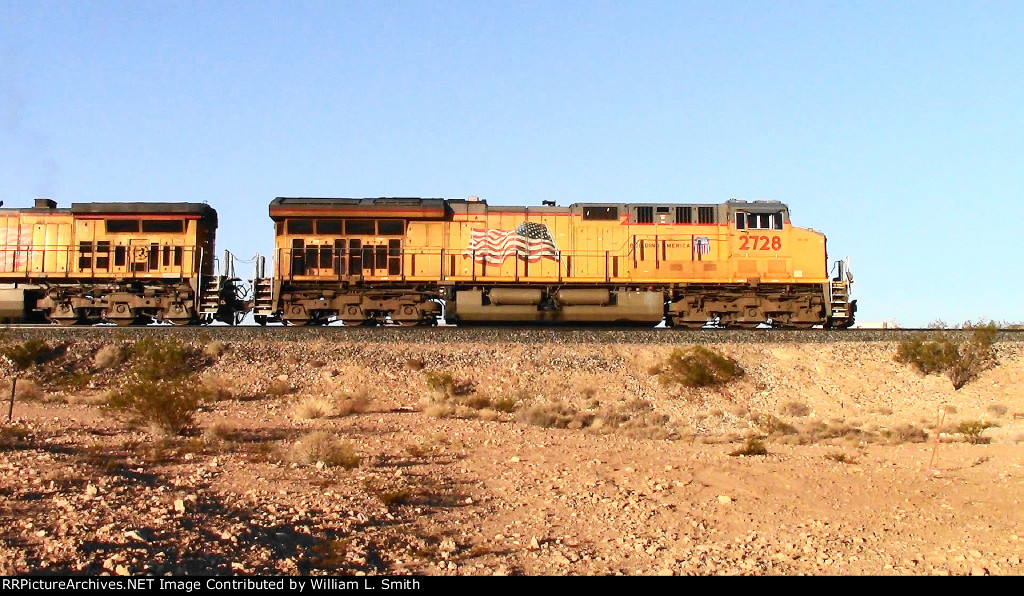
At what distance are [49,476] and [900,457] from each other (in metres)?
11.9

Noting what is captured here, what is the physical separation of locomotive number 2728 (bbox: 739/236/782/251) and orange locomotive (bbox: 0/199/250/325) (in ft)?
45.1

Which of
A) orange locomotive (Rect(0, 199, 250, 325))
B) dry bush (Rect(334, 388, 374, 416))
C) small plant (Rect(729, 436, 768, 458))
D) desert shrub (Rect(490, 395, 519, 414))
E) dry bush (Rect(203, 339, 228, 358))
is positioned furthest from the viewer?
orange locomotive (Rect(0, 199, 250, 325))

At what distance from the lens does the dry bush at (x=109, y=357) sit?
17.9 meters

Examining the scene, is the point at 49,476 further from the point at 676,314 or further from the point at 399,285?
the point at 676,314

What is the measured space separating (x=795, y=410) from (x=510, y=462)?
8.66 meters

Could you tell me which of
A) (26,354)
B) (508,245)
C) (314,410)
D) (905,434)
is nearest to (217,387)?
(314,410)

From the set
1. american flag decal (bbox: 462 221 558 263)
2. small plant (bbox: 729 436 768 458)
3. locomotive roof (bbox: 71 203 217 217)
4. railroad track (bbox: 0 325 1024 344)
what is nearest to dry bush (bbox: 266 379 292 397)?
railroad track (bbox: 0 325 1024 344)

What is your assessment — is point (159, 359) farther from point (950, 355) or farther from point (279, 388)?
point (950, 355)

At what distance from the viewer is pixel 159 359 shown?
1736 cm

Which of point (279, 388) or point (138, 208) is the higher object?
point (138, 208)

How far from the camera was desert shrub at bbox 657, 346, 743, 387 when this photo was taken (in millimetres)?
17875

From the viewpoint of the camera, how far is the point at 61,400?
51.7ft

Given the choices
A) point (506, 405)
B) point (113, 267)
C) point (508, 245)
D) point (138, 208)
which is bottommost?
point (506, 405)

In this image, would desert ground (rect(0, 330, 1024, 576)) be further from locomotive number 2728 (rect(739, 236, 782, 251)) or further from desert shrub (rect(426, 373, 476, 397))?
locomotive number 2728 (rect(739, 236, 782, 251))
